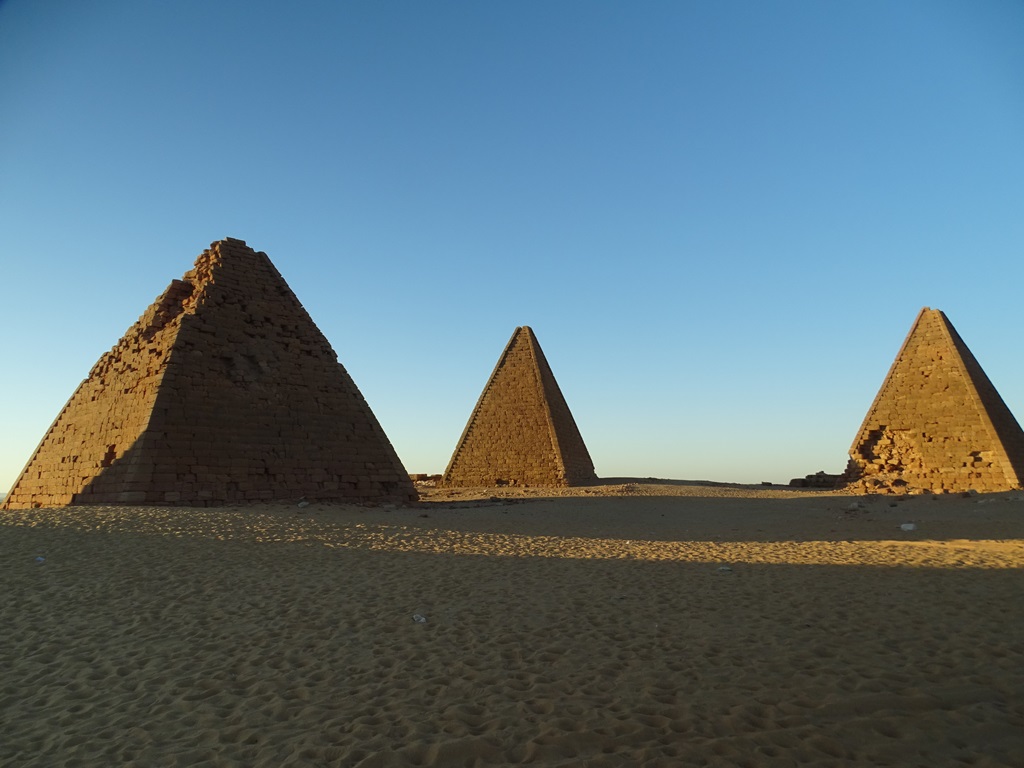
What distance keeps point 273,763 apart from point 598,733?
5.62ft

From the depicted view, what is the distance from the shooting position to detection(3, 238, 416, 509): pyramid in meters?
13.4

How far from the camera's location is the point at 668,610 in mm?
6172

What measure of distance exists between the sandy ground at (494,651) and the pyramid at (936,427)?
40.7 ft

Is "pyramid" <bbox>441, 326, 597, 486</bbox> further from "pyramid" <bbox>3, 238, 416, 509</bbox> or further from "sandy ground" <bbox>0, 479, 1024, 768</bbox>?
"sandy ground" <bbox>0, 479, 1024, 768</bbox>

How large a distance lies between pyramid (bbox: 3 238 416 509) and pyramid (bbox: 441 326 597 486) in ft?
32.5

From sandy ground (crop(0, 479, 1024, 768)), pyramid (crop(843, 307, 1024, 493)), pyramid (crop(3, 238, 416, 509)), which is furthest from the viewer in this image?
pyramid (crop(843, 307, 1024, 493))

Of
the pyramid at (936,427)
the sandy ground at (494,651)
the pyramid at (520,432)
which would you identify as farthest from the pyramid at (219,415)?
the pyramid at (936,427)

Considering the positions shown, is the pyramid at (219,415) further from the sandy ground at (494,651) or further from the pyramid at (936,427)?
the pyramid at (936,427)

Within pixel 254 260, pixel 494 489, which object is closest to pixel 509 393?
pixel 494 489

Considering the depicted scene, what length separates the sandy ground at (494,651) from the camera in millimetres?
3453

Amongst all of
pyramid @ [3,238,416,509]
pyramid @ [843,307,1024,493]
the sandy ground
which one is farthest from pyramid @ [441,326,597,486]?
the sandy ground

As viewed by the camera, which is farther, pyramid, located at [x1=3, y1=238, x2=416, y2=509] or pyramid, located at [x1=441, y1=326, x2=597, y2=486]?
pyramid, located at [x1=441, y1=326, x2=597, y2=486]

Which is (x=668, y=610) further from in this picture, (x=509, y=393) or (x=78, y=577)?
(x=509, y=393)

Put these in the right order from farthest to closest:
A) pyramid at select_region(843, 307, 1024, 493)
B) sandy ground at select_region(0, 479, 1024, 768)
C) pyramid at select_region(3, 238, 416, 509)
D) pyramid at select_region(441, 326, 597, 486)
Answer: pyramid at select_region(441, 326, 597, 486), pyramid at select_region(843, 307, 1024, 493), pyramid at select_region(3, 238, 416, 509), sandy ground at select_region(0, 479, 1024, 768)
